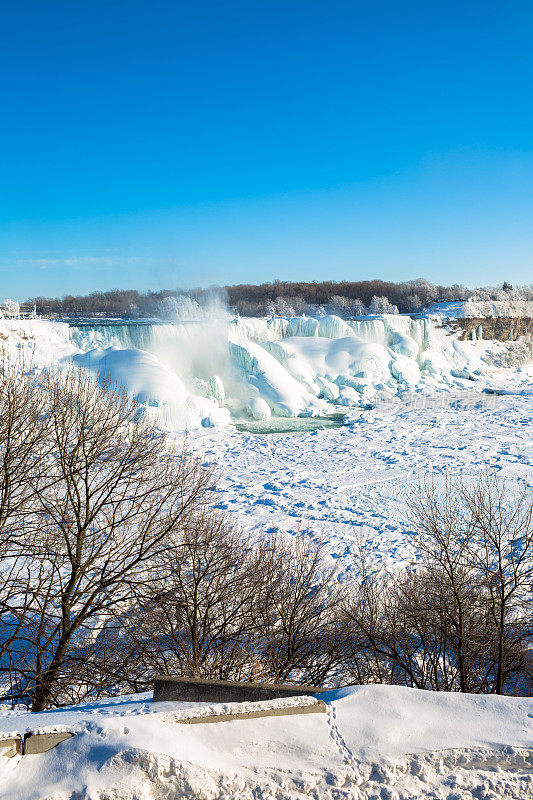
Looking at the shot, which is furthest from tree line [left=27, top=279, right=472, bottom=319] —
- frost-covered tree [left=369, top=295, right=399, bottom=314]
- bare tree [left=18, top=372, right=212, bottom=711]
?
bare tree [left=18, top=372, right=212, bottom=711]

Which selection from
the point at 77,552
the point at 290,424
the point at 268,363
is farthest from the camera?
the point at 268,363

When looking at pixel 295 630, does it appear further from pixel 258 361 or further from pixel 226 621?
pixel 258 361

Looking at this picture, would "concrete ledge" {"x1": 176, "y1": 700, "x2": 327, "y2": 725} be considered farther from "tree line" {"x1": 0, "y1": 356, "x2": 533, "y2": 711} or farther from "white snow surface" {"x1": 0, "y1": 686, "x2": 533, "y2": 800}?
"tree line" {"x1": 0, "y1": 356, "x2": 533, "y2": 711}

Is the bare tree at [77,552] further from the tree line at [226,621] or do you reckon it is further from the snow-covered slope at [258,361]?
the snow-covered slope at [258,361]

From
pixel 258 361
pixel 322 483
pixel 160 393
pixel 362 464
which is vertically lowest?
pixel 322 483

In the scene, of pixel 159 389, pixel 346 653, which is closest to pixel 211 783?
pixel 346 653

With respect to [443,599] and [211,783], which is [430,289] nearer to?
[443,599]

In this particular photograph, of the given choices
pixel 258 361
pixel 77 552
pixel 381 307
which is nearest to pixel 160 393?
pixel 258 361
